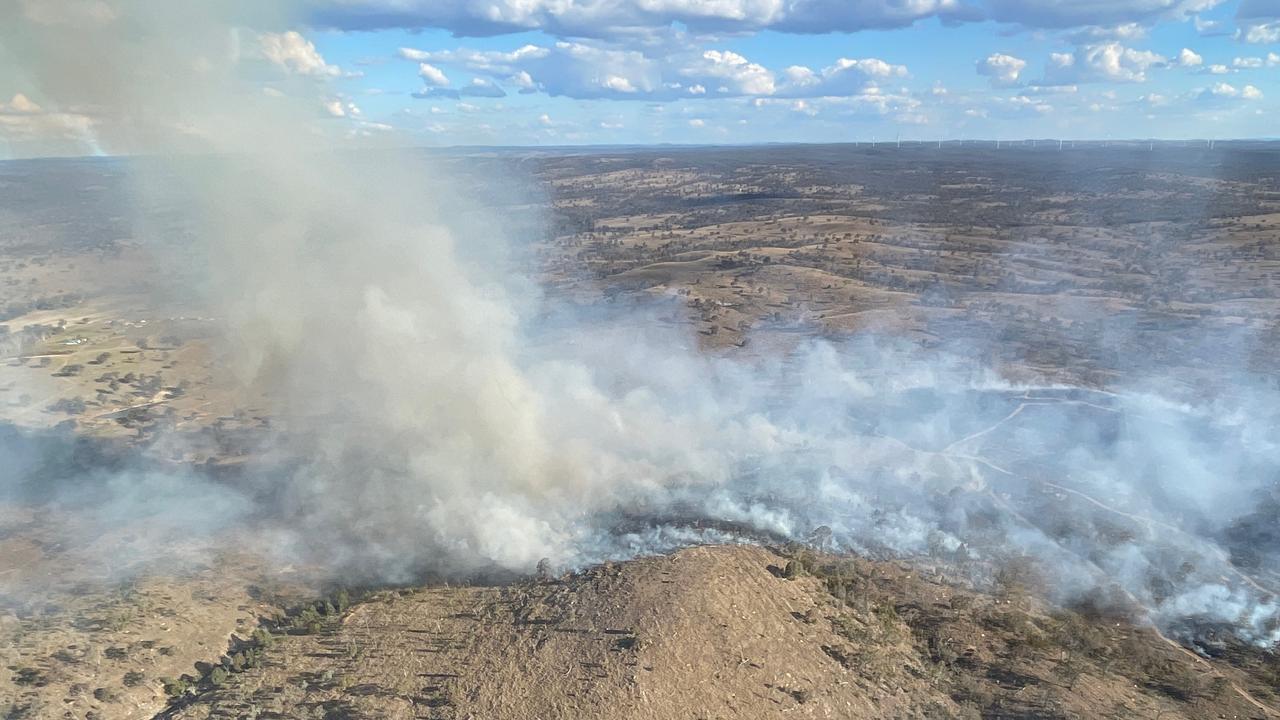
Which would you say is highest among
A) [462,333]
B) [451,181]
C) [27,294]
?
[451,181]

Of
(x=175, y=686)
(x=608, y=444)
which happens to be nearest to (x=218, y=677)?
(x=175, y=686)

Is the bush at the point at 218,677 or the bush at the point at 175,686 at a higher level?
the bush at the point at 218,677

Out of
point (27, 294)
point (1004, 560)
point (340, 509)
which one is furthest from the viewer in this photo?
point (27, 294)

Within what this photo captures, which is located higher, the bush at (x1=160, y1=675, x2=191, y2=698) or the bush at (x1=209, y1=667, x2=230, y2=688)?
the bush at (x1=209, y1=667, x2=230, y2=688)

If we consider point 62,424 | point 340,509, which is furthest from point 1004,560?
point 62,424

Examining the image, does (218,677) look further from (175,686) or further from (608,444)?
(608,444)

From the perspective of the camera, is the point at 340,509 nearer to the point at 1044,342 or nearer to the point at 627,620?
the point at 627,620

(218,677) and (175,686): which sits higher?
(218,677)

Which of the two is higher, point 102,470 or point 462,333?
point 462,333

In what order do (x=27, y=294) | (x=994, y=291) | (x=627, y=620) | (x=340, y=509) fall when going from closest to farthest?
(x=627, y=620)
(x=340, y=509)
(x=994, y=291)
(x=27, y=294)

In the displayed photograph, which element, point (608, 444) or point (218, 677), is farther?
point (608, 444)

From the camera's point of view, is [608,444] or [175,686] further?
[608,444]
